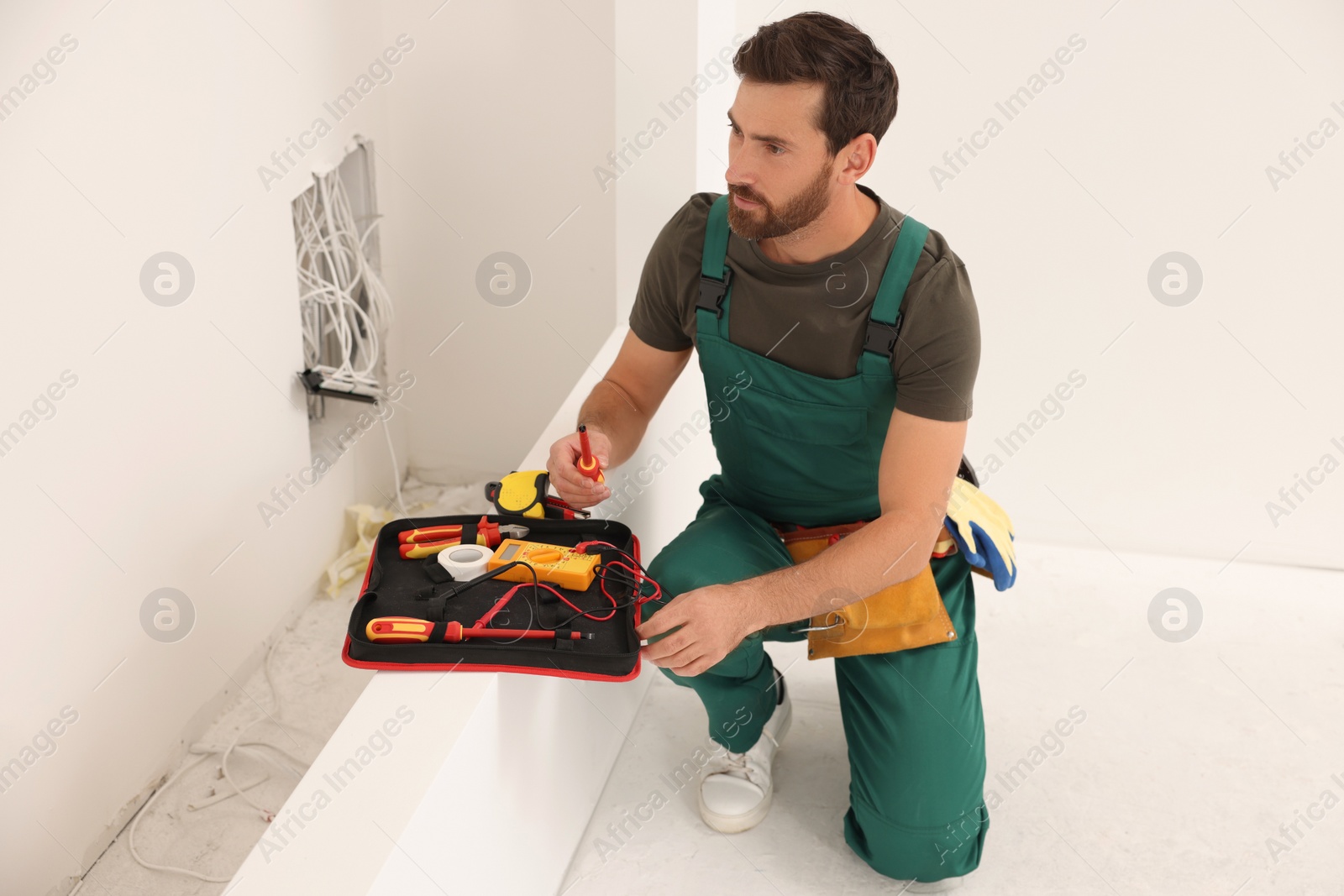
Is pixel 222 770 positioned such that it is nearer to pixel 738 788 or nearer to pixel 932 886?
pixel 738 788

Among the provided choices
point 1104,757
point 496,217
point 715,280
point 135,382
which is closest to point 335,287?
point 496,217

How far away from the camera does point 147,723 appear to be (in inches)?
85.3

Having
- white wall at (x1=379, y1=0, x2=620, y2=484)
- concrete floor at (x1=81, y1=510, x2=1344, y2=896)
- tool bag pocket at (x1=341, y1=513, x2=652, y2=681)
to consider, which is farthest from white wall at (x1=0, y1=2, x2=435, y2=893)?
tool bag pocket at (x1=341, y1=513, x2=652, y2=681)

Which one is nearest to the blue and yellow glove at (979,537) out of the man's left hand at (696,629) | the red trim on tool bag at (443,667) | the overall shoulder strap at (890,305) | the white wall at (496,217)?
the overall shoulder strap at (890,305)

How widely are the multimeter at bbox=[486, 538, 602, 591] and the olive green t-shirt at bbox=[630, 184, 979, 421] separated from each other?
0.46 m

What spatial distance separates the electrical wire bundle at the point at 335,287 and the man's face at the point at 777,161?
1.24 metres

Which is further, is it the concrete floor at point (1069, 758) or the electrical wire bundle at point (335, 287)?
the electrical wire bundle at point (335, 287)

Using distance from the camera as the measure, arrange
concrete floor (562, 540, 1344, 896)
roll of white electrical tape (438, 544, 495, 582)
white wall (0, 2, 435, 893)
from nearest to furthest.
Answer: roll of white electrical tape (438, 544, 495, 582)
white wall (0, 2, 435, 893)
concrete floor (562, 540, 1344, 896)

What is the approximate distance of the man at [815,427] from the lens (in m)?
1.72

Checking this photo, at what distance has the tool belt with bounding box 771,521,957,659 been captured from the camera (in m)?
1.87

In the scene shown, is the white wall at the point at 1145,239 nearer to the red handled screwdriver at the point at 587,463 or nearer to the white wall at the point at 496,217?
the white wall at the point at 496,217

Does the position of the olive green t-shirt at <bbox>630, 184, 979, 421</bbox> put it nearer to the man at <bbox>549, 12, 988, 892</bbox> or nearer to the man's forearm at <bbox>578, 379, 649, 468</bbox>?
the man at <bbox>549, 12, 988, 892</bbox>

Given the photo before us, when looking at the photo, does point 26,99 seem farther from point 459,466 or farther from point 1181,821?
point 1181,821

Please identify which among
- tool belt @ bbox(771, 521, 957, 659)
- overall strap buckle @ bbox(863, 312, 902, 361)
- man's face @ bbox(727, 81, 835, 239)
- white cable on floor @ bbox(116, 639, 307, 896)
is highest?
man's face @ bbox(727, 81, 835, 239)
